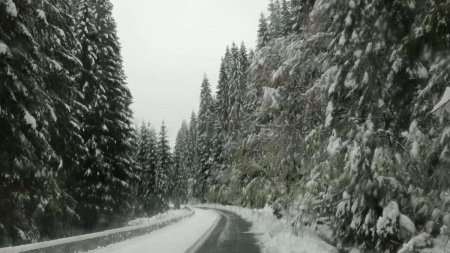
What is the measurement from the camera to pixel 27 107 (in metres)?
13.6

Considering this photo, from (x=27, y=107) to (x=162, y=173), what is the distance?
53.4 m

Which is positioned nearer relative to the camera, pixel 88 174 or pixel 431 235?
pixel 431 235

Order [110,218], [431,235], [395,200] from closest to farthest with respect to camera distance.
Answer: [431,235] → [395,200] → [110,218]

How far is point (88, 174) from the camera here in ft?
96.1

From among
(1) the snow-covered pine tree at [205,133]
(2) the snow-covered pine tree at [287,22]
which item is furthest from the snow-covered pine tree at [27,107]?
(1) the snow-covered pine tree at [205,133]

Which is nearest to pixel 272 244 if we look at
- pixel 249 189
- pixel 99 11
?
pixel 249 189

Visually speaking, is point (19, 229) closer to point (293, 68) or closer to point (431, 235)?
point (293, 68)

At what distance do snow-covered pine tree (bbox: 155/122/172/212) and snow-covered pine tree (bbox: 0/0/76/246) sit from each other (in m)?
47.9

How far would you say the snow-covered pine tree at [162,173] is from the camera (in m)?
64.9

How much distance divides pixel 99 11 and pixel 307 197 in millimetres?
25174

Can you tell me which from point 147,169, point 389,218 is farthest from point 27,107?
point 147,169

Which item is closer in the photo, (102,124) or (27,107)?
(27,107)

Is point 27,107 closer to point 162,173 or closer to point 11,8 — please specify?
point 11,8

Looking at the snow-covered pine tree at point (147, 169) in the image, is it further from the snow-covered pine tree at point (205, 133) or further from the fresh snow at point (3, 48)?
the fresh snow at point (3, 48)
